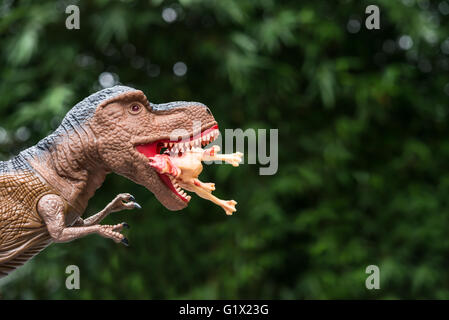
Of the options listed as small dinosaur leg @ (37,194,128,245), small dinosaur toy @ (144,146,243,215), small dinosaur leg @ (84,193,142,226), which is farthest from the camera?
small dinosaur leg @ (84,193,142,226)

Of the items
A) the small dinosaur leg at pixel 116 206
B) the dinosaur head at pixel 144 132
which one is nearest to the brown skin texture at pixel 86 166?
the dinosaur head at pixel 144 132

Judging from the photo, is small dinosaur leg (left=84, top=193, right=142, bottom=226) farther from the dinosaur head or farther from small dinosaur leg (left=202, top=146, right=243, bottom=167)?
small dinosaur leg (left=202, top=146, right=243, bottom=167)

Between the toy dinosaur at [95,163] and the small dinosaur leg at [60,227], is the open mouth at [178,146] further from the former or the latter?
the small dinosaur leg at [60,227]

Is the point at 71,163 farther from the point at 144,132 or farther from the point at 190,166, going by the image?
the point at 190,166

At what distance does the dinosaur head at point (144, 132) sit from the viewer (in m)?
1.68

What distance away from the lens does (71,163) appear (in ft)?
5.57

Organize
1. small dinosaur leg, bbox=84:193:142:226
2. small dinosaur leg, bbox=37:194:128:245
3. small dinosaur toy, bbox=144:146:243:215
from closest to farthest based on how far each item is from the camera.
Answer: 1. small dinosaur leg, bbox=37:194:128:245
2. small dinosaur toy, bbox=144:146:243:215
3. small dinosaur leg, bbox=84:193:142:226

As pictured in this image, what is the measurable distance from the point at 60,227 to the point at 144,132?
1.17 ft

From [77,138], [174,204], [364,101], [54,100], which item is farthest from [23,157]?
[364,101]

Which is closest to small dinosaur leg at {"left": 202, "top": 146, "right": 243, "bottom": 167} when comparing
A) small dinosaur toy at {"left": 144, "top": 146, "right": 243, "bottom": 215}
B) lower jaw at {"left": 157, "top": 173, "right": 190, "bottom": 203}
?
small dinosaur toy at {"left": 144, "top": 146, "right": 243, "bottom": 215}

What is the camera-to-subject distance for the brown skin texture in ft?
5.46

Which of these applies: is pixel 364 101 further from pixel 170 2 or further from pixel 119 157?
pixel 119 157

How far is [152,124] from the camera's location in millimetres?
1719

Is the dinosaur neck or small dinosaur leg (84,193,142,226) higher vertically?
the dinosaur neck
